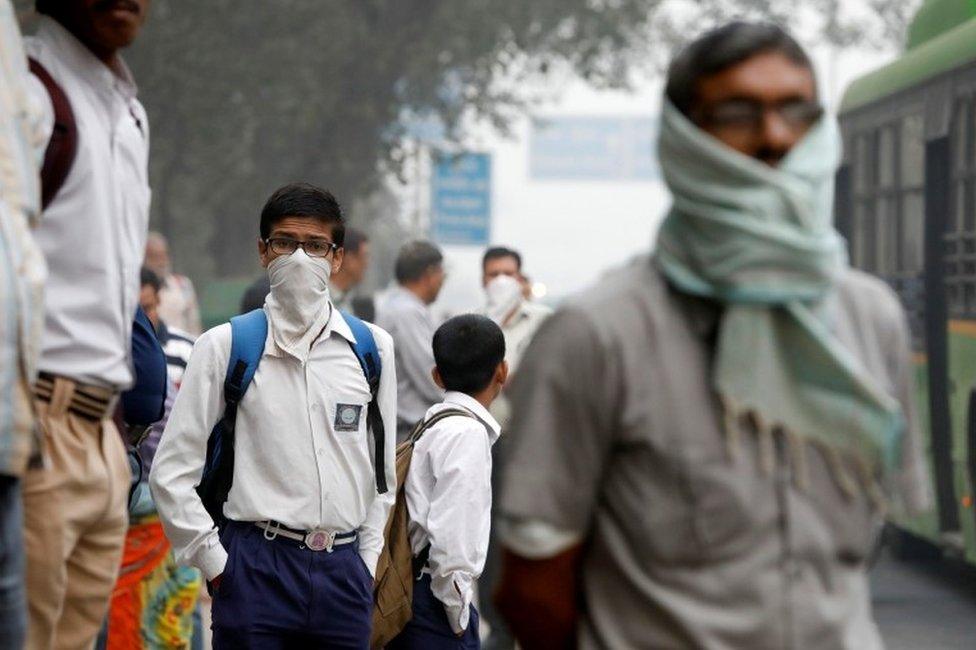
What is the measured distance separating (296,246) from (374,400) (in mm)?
449

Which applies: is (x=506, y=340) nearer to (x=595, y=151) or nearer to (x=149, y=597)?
(x=149, y=597)

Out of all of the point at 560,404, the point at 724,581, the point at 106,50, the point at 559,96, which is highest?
the point at 559,96

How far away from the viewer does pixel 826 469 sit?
11.0 ft

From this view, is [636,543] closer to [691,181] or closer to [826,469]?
[826,469]

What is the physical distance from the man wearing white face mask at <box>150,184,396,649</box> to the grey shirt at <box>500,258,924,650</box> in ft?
8.21

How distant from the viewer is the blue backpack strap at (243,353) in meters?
5.86

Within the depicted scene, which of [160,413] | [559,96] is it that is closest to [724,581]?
[160,413]

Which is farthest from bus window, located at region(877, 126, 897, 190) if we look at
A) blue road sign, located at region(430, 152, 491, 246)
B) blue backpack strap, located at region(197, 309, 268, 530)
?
blue road sign, located at region(430, 152, 491, 246)

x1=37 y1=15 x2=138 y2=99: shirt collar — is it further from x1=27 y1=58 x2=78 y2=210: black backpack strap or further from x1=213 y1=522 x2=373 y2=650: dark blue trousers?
x1=213 y1=522 x2=373 y2=650: dark blue trousers

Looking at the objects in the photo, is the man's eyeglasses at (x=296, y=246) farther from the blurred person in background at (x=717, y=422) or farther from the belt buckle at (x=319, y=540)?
the blurred person in background at (x=717, y=422)

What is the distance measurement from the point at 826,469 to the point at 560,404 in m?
0.38

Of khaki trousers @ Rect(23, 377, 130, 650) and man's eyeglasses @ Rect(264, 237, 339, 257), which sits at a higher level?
man's eyeglasses @ Rect(264, 237, 339, 257)

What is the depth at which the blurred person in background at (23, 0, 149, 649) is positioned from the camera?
4062 millimetres

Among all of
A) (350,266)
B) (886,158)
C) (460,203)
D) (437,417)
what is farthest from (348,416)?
(460,203)
